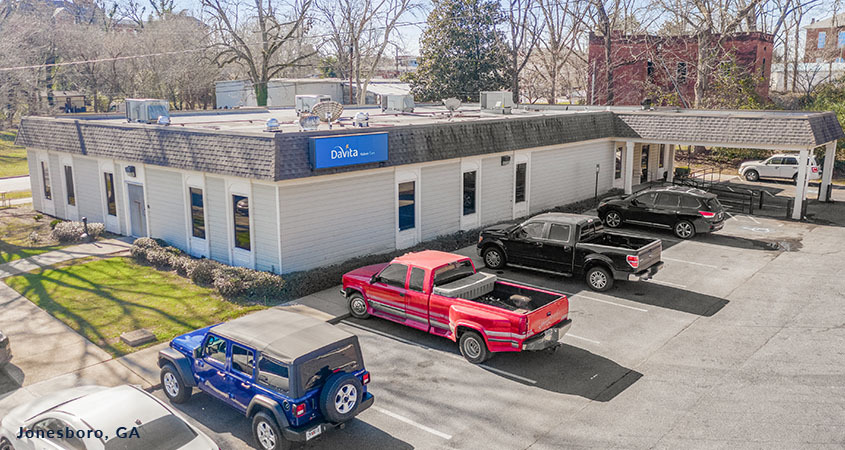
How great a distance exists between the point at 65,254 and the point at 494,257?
13.2m

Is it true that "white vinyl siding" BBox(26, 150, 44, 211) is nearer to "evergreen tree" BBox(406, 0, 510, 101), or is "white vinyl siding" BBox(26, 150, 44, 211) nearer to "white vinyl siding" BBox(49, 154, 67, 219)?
"white vinyl siding" BBox(49, 154, 67, 219)

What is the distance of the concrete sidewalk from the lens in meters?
18.1

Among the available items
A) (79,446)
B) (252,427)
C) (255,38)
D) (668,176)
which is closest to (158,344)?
(252,427)

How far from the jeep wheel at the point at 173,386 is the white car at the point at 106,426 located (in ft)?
6.59

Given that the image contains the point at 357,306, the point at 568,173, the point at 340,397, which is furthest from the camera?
the point at 568,173

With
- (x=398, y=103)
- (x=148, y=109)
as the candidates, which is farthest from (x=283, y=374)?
(x=398, y=103)

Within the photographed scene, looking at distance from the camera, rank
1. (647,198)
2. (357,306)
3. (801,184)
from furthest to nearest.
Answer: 1. (801,184)
2. (647,198)
3. (357,306)

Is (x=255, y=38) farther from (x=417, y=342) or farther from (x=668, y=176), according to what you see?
(x=417, y=342)

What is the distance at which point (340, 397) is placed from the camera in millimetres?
8719

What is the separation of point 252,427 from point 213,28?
47325 mm

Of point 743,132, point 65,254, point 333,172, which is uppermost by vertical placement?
point 743,132

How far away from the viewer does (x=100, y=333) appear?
1339 cm

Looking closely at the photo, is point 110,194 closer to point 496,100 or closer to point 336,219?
point 336,219

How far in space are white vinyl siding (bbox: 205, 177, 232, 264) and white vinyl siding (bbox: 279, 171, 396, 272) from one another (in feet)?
7.20
